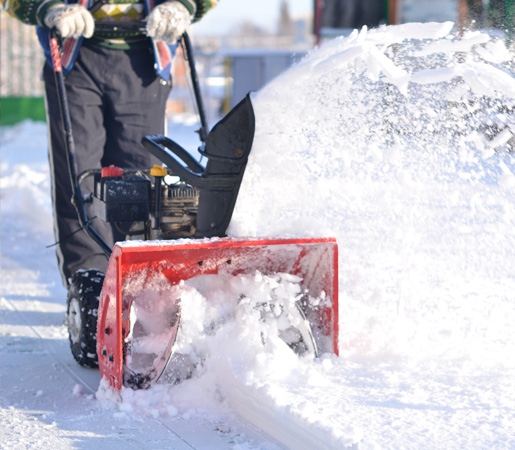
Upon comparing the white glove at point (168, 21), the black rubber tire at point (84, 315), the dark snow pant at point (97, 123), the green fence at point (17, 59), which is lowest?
the green fence at point (17, 59)

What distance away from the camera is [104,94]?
11.5 ft

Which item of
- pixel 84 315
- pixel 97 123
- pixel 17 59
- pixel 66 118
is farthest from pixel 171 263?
pixel 17 59

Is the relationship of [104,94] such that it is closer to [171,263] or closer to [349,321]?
[171,263]

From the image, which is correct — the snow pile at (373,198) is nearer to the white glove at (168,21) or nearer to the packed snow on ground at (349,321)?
the packed snow on ground at (349,321)

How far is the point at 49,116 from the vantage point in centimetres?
354

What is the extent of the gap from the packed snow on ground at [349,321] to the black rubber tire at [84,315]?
0.08m

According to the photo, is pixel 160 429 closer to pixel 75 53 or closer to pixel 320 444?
pixel 320 444

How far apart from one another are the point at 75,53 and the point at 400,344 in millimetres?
1866

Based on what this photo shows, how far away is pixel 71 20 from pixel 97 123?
0.52 meters

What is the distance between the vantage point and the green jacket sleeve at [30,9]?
324 cm

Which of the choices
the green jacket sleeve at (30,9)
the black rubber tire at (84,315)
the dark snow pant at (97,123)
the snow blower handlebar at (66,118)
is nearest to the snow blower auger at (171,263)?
the black rubber tire at (84,315)

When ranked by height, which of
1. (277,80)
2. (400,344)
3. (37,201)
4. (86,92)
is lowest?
(37,201)

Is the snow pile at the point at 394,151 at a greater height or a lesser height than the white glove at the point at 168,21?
lesser

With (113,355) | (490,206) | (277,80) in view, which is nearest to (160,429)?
(113,355)
